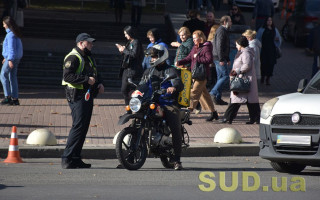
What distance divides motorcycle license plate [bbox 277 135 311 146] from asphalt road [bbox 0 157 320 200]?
0.44m

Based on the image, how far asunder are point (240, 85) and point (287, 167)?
14.1 ft

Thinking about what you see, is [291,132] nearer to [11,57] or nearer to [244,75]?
[244,75]

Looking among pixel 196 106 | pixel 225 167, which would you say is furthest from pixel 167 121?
pixel 196 106

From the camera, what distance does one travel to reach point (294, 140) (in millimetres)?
10555

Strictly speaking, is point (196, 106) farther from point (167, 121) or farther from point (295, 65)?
point (295, 65)

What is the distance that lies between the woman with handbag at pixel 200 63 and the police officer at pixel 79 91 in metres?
4.45

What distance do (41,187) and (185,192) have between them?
164cm

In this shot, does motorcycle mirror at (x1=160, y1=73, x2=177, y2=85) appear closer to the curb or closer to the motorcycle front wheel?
the motorcycle front wheel

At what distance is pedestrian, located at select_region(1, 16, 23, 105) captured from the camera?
16828 millimetres

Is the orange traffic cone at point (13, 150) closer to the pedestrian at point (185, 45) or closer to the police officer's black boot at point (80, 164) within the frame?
the police officer's black boot at point (80, 164)

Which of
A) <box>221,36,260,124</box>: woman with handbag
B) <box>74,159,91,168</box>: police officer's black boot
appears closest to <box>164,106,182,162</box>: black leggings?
<box>74,159,91,168</box>: police officer's black boot

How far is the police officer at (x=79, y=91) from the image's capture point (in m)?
11.2

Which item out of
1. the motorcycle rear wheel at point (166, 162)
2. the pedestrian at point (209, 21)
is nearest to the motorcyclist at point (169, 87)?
the motorcycle rear wheel at point (166, 162)

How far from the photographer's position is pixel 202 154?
13.1 m
